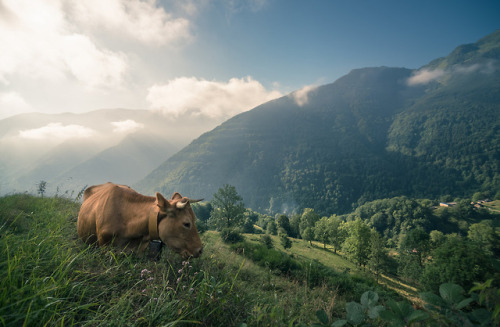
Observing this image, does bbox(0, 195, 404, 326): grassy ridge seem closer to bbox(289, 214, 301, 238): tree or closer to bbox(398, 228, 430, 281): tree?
bbox(398, 228, 430, 281): tree

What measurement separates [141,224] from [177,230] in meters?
0.76

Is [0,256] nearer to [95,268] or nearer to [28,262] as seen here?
[28,262]

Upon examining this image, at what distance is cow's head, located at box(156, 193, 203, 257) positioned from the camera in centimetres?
339

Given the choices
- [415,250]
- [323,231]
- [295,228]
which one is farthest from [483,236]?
[295,228]

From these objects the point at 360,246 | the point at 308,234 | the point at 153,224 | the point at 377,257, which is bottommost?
the point at 308,234

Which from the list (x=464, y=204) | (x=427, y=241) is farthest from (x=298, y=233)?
(x=464, y=204)

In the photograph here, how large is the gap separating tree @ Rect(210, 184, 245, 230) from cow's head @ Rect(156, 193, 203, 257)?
38599 mm

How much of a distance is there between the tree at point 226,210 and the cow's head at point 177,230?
3860cm

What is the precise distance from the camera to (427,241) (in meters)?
49.2

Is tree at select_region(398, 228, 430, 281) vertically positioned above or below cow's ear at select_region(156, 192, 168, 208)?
below

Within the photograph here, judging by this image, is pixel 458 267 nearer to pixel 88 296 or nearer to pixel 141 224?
pixel 141 224

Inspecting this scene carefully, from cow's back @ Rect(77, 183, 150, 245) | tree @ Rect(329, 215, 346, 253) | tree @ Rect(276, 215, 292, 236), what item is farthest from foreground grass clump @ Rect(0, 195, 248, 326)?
tree @ Rect(276, 215, 292, 236)

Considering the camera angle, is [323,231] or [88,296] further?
[323,231]

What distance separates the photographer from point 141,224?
141 inches
